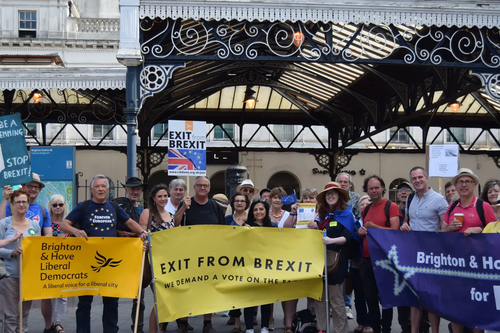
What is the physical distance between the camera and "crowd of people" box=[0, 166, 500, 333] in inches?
288

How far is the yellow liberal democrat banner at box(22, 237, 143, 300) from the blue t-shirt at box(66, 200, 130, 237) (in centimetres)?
15

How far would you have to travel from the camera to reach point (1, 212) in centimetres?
776

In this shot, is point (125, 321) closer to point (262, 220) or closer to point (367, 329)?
point (262, 220)

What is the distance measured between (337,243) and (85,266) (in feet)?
9.57

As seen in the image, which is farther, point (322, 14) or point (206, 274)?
point (322, 14)

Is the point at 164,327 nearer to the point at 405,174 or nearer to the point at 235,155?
the point at 235,155

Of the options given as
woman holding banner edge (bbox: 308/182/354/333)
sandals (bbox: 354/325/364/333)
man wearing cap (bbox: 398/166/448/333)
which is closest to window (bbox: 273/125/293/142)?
sandals (bbox: 354/325/364/333)

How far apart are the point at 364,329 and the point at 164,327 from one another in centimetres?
253

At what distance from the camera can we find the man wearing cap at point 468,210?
6969 mm

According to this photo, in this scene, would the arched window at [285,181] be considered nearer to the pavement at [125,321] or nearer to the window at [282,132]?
the window at [282,132]

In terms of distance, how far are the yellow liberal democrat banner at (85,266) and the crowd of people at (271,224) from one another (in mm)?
149

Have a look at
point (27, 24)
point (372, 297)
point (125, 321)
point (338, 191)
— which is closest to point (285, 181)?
point (27, 24)

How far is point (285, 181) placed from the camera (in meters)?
38.0

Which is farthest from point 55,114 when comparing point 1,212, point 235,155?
point 235,155
